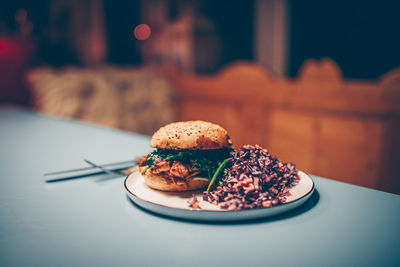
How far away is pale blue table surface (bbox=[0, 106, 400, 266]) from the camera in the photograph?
559 millimetres

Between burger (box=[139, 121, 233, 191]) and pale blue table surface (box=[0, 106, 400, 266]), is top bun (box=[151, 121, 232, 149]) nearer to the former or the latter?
burger (box=[139, 121, 233, 191])

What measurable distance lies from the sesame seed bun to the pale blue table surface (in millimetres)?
73

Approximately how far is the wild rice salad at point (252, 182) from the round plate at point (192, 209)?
0.01 m

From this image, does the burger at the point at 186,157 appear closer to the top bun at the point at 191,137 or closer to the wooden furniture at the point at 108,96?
the top bun at the point at 191,137

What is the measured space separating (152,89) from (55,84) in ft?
3.32

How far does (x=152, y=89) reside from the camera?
3.89 m

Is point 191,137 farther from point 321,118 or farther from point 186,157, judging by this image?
point 321,118

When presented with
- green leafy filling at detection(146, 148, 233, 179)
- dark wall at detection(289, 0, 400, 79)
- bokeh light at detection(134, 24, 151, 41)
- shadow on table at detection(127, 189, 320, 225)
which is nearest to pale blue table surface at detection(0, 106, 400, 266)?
shadow on table at detection(127, 189, 320, 225)

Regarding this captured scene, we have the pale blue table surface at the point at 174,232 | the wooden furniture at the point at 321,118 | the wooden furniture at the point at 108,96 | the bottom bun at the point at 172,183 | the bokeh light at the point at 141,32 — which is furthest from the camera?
the bokeh light at the point at 141,32

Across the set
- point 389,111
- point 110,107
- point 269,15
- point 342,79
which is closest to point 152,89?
point 110,107

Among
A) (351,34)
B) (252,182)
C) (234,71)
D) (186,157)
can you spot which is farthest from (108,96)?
(252,182)

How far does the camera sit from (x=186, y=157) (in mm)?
832

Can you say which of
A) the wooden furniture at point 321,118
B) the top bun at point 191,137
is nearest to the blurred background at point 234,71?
the wooden furniture at point 321,118

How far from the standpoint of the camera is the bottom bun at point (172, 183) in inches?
31.0
